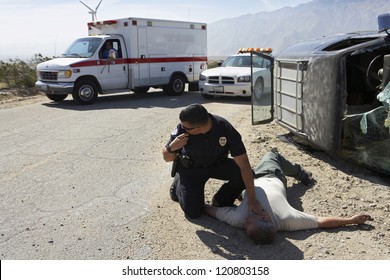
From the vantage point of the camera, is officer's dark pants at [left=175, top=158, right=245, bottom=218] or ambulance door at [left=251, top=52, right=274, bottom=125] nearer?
officer's dark pants at [left=175, top=158, right=245, bottom=218]

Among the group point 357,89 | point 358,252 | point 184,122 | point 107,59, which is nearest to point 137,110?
point 107,59

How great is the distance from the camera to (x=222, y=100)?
1346 cm

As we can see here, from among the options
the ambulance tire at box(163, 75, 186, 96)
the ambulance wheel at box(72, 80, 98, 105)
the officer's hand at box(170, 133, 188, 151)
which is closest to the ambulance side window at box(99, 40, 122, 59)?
the ambulance wheel at box(72, 80, 98, 105)

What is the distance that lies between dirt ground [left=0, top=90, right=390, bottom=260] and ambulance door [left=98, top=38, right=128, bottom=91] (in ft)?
27.9

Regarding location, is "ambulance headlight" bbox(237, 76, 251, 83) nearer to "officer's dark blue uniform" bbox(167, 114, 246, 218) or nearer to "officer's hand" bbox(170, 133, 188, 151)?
"officer's dark blue uniform" bbox(167, 114, 246, 218)

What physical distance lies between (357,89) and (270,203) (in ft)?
12.5

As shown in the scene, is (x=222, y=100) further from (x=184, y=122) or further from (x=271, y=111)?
(x=184, y=122)

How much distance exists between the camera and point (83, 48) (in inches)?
512

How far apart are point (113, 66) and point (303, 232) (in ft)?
34.1

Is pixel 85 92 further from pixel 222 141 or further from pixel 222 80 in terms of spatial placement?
pixel 222 141

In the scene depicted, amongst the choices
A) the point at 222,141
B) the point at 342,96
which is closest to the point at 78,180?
the point at 222,141

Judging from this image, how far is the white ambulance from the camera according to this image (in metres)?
12.4

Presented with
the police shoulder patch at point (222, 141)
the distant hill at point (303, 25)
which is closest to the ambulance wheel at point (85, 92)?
the police shoulder patch at point (222, 141)

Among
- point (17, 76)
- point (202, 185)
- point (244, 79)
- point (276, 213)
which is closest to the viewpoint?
point (276, 213)
